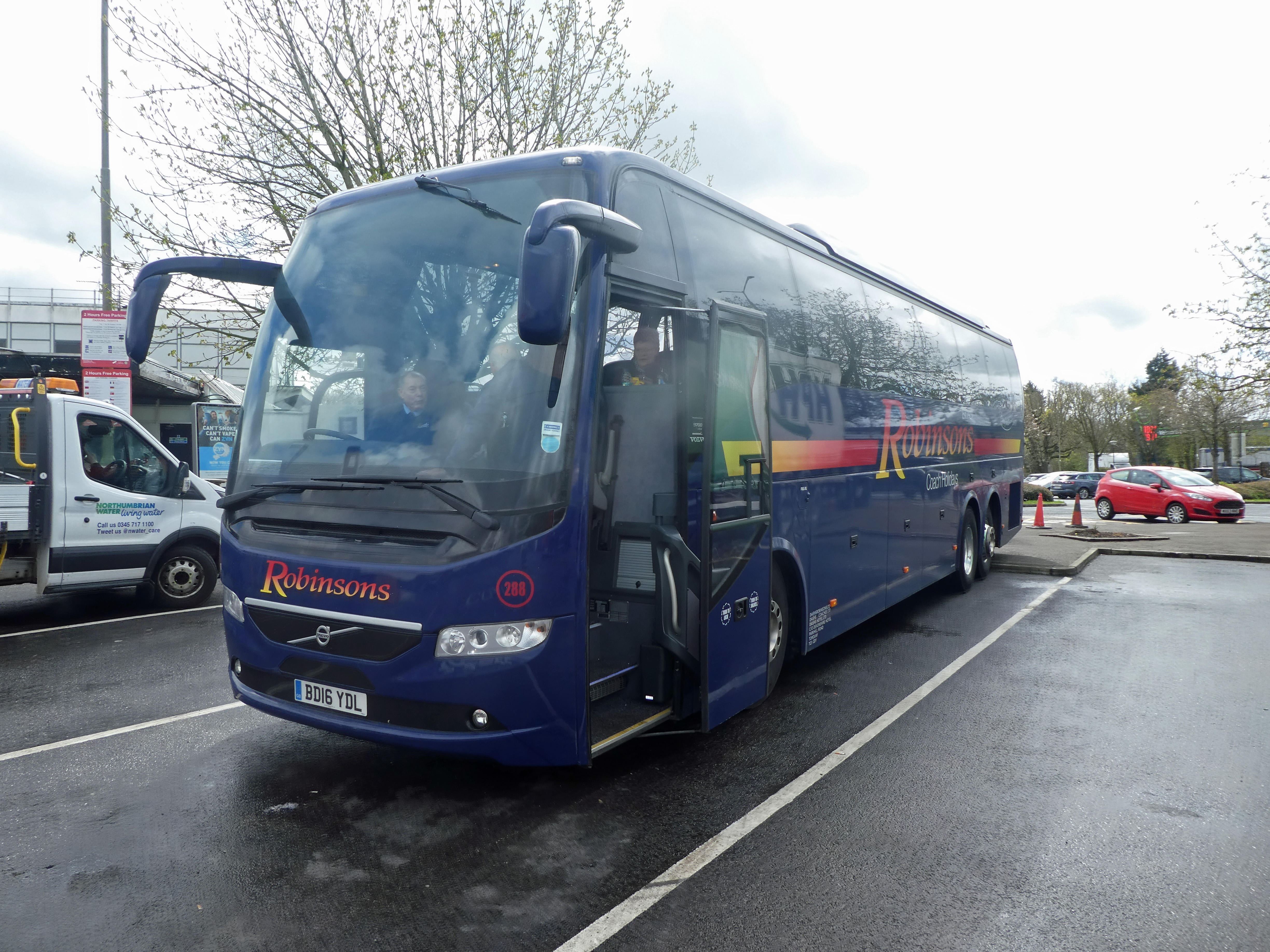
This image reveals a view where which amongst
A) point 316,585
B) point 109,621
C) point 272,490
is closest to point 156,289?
point 272,490

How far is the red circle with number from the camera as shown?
3.79m

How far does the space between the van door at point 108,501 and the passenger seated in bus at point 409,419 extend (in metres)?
6.13

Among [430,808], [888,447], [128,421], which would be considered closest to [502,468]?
[430,808]

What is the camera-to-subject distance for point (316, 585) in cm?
406

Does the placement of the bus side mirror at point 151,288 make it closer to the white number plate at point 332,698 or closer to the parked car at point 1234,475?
the white number plate at point 332,698

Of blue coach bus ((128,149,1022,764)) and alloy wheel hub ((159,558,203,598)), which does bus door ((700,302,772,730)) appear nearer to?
blue coach bus ((128,149,1022,764))

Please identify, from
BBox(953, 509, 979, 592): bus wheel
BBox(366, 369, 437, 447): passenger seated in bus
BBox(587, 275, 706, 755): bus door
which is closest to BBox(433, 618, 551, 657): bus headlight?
BBox(587, 275, 706, 755): bus door

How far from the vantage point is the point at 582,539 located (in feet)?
12.9

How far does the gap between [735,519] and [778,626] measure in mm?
1252

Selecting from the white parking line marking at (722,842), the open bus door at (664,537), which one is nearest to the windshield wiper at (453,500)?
the open bus door at (664,537)

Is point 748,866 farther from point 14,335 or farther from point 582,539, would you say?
point 14,335

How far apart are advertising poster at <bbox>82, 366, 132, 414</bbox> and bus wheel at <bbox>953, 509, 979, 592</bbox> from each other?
1124cm

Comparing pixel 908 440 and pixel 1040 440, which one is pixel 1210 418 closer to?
pixel 1040 440

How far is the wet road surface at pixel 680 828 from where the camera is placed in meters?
3.22
